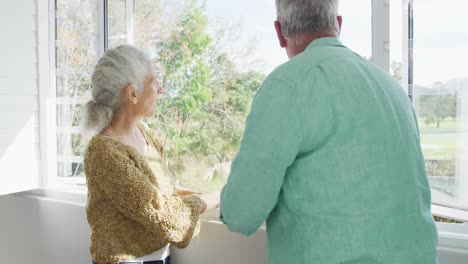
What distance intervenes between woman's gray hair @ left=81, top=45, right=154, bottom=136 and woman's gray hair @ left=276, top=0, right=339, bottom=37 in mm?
700

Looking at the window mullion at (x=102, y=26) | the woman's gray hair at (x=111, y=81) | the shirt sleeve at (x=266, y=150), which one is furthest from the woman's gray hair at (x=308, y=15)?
the window mullion at (x=102, y=26)

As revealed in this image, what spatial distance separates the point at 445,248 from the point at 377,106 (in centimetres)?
87

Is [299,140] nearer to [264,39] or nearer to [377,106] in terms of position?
[377,106]

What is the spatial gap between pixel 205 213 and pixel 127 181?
2.37ft

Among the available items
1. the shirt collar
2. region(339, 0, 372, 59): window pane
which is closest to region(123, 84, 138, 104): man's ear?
the shirt collar

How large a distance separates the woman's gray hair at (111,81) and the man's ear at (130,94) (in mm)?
11

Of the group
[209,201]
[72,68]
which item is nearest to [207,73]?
[209,201]

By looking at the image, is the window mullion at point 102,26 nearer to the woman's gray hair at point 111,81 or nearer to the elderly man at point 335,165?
the woman's gray hair at point 111,81

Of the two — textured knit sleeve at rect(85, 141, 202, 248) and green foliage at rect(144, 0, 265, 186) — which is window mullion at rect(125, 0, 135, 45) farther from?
textured knit sleeve at rect(85, 141, 202, 248)

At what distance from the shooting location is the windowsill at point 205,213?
1.68 metres

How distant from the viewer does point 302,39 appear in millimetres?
1188

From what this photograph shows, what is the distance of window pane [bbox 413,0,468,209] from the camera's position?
1.71m

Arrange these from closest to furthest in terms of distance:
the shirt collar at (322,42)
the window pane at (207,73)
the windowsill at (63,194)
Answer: the shirt collar at (322,42) < the window pane at (207,73) < the windowsill at (63,194)

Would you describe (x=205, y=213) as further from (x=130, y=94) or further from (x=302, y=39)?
(x=302, y=39)
